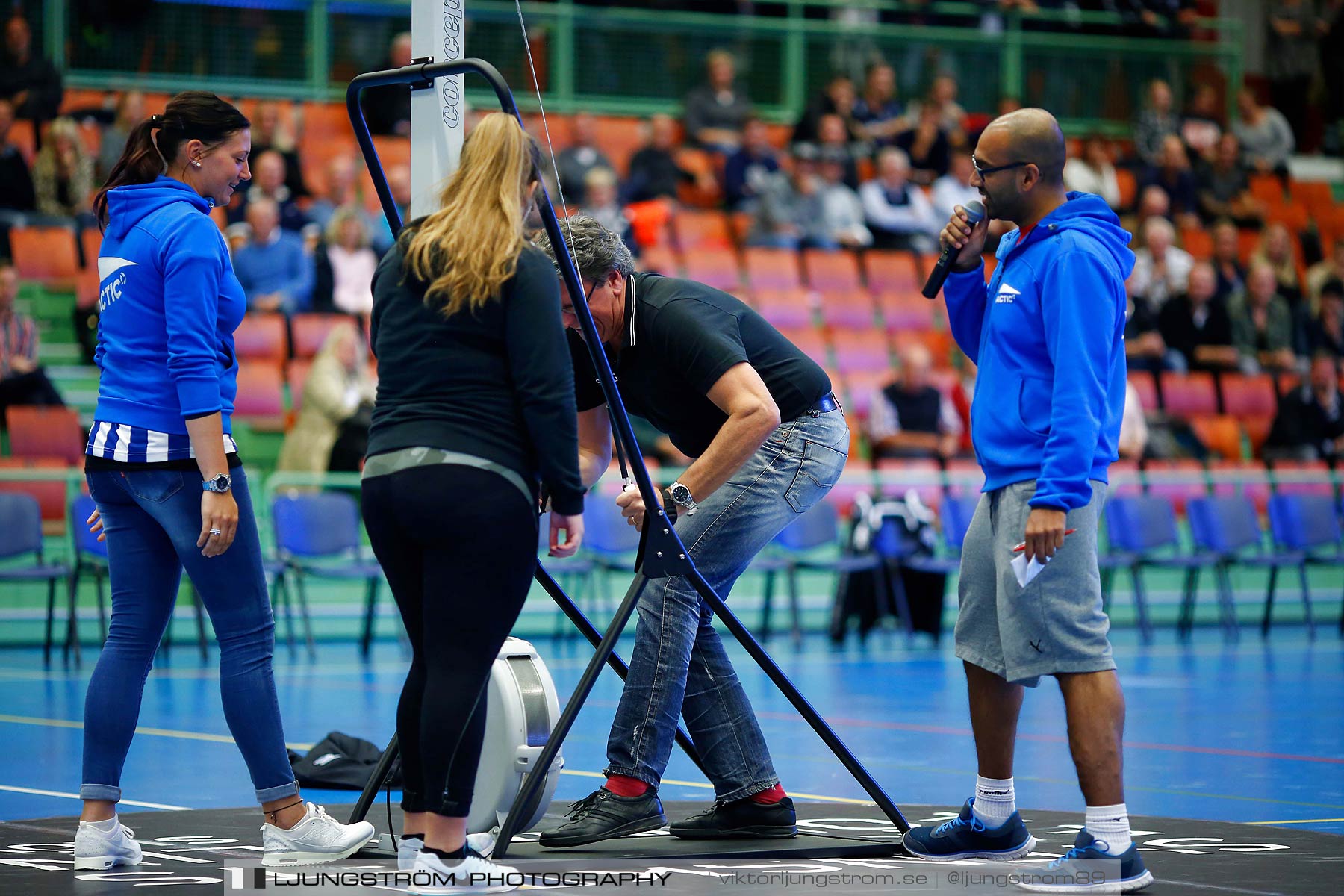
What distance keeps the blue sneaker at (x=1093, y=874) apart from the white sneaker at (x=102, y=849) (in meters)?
2.04

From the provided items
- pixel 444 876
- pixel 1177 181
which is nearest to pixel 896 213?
pixel 1177 181

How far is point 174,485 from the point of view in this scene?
402 cm

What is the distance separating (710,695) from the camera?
4.64 metres

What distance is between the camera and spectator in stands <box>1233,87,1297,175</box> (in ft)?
57.1

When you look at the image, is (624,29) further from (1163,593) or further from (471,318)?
(471,318)

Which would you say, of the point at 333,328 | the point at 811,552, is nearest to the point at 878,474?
the point at 811,552

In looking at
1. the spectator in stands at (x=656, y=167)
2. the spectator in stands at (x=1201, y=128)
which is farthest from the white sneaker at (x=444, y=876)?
the spectator in stands at (x=1201, y=128)

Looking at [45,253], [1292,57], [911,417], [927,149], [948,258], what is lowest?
[911,417]

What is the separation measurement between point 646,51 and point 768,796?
1190 cm

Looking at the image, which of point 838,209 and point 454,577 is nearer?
point 454,577

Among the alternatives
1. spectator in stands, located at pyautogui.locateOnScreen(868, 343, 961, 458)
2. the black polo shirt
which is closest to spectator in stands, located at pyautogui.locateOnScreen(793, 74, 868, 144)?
spectator in stands, located at pyautogui.locateOnScreen(868, 343, 961, 458)

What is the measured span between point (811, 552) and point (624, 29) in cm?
595

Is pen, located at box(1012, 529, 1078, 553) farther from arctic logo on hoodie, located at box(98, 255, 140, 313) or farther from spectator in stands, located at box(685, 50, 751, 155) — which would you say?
spectator in stands, located at box(685, 50, 751, 155)

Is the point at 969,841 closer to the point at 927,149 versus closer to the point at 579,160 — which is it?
the point at 579,160
